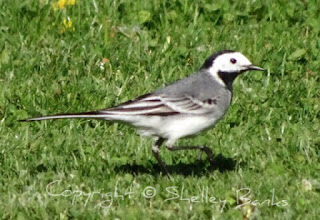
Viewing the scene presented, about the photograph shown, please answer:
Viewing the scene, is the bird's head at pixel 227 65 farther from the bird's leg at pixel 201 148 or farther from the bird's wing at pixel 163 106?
the bird's leg at pixel 201 148

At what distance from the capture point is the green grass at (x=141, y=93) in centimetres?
721

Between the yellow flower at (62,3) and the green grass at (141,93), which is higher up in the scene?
the yellow flower at (62,3)

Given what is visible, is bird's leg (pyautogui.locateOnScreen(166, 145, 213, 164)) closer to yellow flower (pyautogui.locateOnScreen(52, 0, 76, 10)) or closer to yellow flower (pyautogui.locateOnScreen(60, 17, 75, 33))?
yellow flower (pyautogui.locateOnScreen(60, 17, 75, 33))

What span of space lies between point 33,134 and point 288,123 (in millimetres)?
2432

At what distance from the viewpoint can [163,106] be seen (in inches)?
307

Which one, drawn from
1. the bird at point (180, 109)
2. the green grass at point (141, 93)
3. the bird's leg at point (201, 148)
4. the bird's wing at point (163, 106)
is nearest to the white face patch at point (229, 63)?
the bird at point (180, 109)

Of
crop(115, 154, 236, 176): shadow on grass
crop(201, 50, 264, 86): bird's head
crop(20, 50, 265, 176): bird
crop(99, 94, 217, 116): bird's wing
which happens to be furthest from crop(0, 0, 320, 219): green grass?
crop(201, 50, 264, 86): bird's head

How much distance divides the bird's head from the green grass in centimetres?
70

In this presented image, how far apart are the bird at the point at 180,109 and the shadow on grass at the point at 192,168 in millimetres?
97

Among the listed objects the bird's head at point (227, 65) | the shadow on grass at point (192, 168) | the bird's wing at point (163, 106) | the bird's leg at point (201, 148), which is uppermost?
the bird's head at point (227, 65)

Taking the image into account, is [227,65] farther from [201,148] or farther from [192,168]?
[192,168]

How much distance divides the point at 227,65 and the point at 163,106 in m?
0.77

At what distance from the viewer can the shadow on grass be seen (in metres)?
7.98

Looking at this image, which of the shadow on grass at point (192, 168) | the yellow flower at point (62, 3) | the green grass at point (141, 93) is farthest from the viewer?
the yellow flower at point (62, 3)
